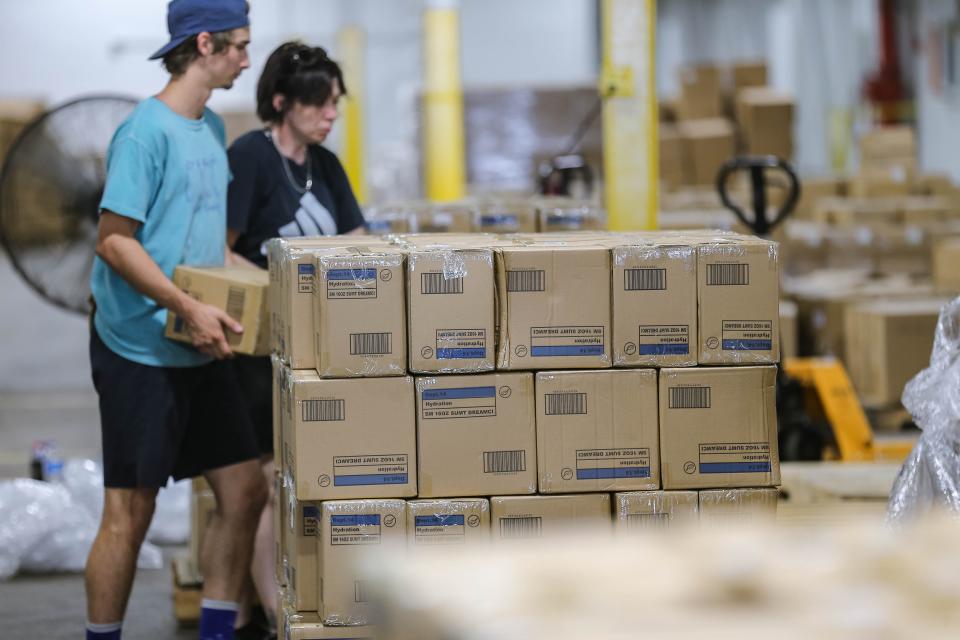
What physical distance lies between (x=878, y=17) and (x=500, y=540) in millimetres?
18358

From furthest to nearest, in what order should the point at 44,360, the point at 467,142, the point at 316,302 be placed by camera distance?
the point at 467,142 → the point at 44,360 → the point at 316,302

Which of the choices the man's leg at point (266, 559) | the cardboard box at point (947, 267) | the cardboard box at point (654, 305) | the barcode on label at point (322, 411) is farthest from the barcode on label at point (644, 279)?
the cardboard box at point (947, 267)

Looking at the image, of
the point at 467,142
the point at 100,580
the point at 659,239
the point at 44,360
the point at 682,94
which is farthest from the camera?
the point at 682,94

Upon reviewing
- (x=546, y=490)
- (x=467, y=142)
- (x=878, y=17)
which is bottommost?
(x=546, y=490)

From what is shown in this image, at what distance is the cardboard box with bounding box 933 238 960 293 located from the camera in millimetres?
8758

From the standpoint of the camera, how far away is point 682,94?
14719mm

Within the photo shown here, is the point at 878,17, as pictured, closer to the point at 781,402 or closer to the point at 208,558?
the point at 781,402

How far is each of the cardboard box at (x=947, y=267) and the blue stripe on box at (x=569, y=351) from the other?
5.93m

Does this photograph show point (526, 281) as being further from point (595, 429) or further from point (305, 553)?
point (305, 553)

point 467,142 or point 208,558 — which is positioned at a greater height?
point 467,142

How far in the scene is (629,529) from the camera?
3.26 meters

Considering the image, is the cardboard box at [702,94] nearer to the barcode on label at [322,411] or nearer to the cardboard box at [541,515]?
the cardboard box at [541,515]

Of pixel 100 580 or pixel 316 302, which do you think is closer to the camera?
pixel 316 302

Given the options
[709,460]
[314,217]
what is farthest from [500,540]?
[314,217]
